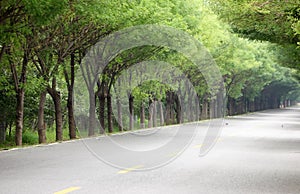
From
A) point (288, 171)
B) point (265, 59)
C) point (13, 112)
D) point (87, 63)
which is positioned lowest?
point (288, 171)

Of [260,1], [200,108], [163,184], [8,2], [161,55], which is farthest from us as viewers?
[200,108]

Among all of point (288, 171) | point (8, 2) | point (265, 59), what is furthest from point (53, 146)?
point (265, 59)

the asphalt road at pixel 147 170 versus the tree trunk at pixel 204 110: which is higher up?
the tree trunk at pixel 204 110

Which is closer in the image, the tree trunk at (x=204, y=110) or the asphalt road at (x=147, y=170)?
the asphalt road at (x=147, y=170)

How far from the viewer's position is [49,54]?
26.7 metres

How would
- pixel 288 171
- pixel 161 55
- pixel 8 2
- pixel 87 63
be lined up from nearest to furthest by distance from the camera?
pixel 288 171 < pixel 8 2 < pixel 87 63 < pixel 161 55

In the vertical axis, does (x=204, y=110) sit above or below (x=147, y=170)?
above

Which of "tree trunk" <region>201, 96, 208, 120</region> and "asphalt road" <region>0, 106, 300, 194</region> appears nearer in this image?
"asphalt road" <region>0, 106, 300, 194</region>

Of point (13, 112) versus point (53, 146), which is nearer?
point (53, 146)

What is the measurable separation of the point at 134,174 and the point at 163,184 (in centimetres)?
153

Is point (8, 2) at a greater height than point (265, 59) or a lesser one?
lesser

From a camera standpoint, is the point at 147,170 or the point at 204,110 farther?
the point at 204,110

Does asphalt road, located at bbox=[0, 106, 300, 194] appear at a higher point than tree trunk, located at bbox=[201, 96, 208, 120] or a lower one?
lower

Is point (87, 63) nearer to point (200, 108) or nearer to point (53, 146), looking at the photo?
point (53, 146)
